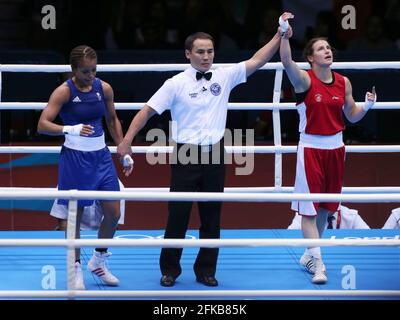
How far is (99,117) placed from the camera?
5.57 m

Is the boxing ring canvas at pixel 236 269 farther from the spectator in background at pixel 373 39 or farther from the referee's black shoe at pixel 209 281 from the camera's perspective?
the spectator in background at pixel 373 39

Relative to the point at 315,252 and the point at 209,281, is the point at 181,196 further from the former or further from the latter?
the point at 315,252

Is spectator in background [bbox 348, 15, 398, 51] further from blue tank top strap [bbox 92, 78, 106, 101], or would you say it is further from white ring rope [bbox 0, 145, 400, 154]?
blue tank top strap [bbox 92, 78, 106, 101]

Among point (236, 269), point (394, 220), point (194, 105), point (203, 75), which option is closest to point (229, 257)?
point (236, 269)

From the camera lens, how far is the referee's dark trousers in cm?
556

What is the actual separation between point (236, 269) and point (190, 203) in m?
0.61

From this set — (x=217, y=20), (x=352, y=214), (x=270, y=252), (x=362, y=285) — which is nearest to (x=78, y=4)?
(x=217, y=20)

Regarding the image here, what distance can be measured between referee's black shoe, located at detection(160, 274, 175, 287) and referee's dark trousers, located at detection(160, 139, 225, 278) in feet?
0.09

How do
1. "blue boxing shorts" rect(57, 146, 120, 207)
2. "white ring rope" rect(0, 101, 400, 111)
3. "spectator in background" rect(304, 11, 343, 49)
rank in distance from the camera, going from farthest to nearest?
"spectator in background" rect(304, 11, 343, 49), "white ring rope" rect(0, 101, 400, 111), "blue boxing shorts" rect(57, 146, 120, 207)

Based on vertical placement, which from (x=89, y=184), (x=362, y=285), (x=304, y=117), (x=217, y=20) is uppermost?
(x=217, y=20)

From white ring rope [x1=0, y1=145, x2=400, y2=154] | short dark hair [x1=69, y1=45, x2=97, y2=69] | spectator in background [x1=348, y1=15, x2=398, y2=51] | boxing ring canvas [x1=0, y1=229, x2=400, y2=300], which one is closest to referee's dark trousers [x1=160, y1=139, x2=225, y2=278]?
boxing ring canvas [x1=0, y1=229, x2=400, y2=300]

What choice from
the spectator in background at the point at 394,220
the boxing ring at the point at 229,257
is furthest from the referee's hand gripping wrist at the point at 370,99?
the spectator in background at the point at 394,220
